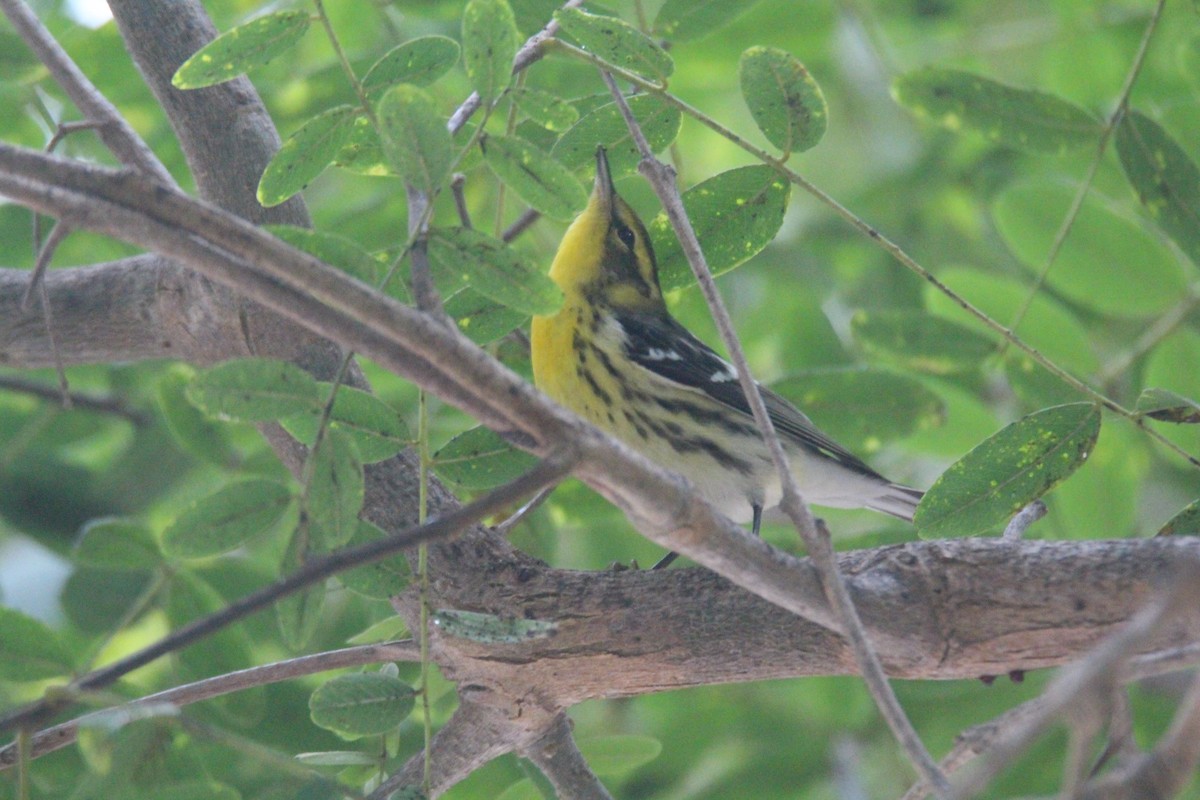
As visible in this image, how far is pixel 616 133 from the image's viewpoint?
95.9 inches

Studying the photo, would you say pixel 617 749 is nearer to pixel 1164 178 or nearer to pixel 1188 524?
pixel 1188 524

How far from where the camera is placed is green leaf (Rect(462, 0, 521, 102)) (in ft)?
5.94

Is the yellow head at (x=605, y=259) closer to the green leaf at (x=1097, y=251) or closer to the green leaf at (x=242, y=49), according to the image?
the green leaf at (x=1097, y=251)

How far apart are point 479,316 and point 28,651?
50.0 inches

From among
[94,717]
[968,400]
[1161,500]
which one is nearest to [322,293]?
[94,717]

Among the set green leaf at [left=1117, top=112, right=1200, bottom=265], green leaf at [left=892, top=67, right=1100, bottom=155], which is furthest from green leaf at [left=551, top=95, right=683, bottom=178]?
green leaf at [left=1117, top=112, right=1200, bottom=265]

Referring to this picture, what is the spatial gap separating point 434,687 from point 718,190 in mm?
1154

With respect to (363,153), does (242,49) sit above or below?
above

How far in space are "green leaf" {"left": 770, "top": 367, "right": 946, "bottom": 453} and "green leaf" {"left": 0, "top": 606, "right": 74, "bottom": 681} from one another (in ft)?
6.10

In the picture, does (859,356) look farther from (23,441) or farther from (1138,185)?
(23,441)

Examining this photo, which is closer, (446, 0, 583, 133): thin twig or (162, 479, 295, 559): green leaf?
(162, 479, 295, 559): green leaf

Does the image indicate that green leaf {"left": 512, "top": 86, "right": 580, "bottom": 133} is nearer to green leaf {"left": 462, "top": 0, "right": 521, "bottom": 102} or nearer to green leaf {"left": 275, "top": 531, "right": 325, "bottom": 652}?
green leaf {"left": 462, "top": 0, "right": 521, "bottom": 102}

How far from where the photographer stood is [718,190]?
2471 mm

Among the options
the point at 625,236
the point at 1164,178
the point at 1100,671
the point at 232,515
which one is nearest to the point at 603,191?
the point at 625,236
